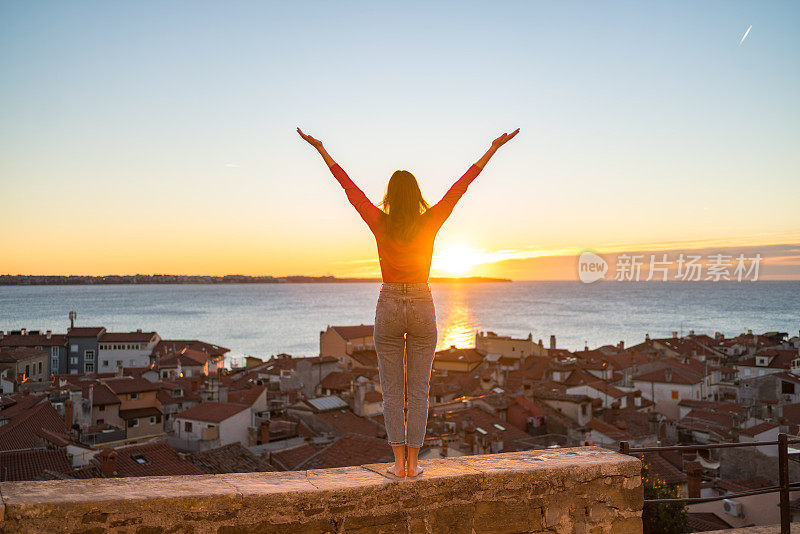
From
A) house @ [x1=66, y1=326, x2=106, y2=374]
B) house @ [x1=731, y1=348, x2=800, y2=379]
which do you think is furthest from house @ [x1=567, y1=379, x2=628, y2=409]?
house @ [x1=66, y1=326, x2=106, y2=374]

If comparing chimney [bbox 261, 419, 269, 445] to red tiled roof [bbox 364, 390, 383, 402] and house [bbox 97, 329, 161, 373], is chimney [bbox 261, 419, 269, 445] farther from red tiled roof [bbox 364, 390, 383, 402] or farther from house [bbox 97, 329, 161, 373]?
house [bbox 97, 329, 161, 373]

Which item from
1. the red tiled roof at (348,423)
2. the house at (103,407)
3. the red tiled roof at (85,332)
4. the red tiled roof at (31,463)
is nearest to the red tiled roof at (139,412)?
the house at (103,407)

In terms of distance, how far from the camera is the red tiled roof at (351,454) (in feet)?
67.2

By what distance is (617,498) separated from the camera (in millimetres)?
3990

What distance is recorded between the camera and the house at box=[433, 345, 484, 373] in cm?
5229

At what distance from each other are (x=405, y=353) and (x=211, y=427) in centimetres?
2694

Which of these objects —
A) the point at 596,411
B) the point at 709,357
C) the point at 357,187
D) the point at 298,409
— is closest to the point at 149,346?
the point at 298,409

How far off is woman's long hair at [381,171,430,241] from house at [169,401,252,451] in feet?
88.9

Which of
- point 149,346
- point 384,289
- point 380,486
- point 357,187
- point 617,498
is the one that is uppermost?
point 357,187

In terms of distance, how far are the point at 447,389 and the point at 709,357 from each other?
27.5 m

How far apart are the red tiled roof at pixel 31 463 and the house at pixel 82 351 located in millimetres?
44245

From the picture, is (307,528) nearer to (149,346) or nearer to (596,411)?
(596,411)

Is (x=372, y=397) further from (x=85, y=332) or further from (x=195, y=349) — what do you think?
(x=85, y=332)

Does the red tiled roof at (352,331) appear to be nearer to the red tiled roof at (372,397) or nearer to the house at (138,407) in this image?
the house at (138,407)
